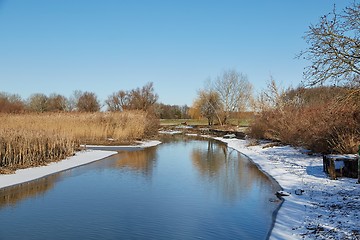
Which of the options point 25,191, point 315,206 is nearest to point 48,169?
point 25,191

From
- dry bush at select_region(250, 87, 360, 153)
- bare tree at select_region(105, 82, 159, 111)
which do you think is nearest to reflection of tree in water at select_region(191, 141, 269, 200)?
dry bush at select_region(250, 87, 360, 153)

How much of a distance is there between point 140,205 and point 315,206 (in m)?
3.92

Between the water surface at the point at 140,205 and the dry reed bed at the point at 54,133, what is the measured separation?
1.80 m

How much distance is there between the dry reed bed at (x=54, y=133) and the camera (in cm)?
1224

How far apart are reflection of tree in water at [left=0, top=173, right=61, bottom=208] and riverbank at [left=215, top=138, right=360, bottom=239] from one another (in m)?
6.18

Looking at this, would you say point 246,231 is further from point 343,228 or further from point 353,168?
point 353,168

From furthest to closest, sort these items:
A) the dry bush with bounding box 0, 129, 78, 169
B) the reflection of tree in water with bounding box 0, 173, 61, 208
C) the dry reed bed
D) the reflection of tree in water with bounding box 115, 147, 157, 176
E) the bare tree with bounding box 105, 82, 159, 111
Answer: the bare tree with bounding box 105, 82, 159, 111
the reflection of tree in water with bounding box 115, 147, 157, 176
the dry reed bed
the dry bush with bounding box 0, 129, 78, 169
the reflection of tree in water with bounding box 0, 173, 61, 208

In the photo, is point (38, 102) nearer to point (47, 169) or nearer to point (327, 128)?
point (47, 169)

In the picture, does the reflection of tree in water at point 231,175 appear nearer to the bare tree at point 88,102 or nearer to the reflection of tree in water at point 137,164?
the reflection of tree in water at point 137,164

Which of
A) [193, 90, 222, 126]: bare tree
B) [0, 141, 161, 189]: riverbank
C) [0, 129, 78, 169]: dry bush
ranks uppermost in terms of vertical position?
[193, 90, 222, 126]: bare tree

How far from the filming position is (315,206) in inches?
288

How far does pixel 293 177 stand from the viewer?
1113 centimetres

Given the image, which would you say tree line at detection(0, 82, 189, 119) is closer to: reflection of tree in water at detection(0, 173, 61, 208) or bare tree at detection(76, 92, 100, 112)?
bare tree at detection(76, 92, 100, 112)

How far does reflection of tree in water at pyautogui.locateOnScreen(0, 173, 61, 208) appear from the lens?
27.1ft
